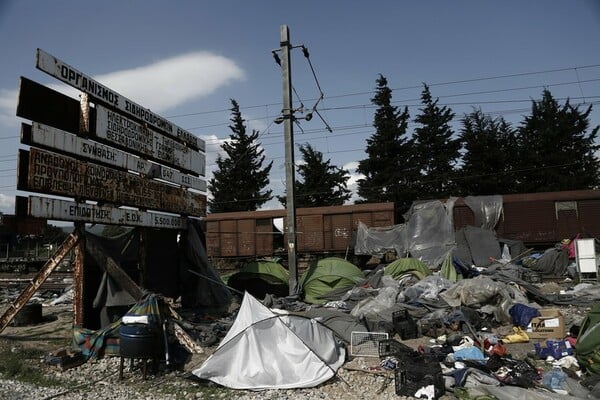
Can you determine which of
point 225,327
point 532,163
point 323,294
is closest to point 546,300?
point 323,294

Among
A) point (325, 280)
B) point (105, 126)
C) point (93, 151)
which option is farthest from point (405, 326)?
point (105, 126)

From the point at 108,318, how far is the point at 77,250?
1.31 metres

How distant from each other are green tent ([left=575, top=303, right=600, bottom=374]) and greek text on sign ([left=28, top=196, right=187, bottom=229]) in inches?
302

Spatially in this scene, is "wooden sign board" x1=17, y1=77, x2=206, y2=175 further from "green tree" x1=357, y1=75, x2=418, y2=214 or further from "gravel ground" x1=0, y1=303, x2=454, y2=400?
"green tree" x1=357, y1=75, x2=418, y2=214

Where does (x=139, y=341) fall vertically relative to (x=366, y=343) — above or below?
above

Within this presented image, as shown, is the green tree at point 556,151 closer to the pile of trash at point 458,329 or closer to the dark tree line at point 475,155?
the dark tree line at point 475,155

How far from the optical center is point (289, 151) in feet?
41.5

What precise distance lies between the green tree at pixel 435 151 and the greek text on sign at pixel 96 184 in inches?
1030

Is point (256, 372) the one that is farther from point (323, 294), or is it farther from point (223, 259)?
point (223, 259)

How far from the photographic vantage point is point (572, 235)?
17.6 m

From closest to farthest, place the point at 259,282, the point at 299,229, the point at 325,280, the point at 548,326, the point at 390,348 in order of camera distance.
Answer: the point at 390,348
the point at 548,326
the point at 325,280
the point at 259,282
the point at 299,229

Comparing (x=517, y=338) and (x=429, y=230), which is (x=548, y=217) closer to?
(x=429, y=230)

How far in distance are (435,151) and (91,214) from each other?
31528 millimetres

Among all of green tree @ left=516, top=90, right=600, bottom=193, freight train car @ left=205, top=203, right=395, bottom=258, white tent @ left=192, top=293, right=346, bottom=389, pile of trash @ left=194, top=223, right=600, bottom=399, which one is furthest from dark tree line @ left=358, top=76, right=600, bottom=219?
white tent @ left=192, top=293, right=346, bottom=389
